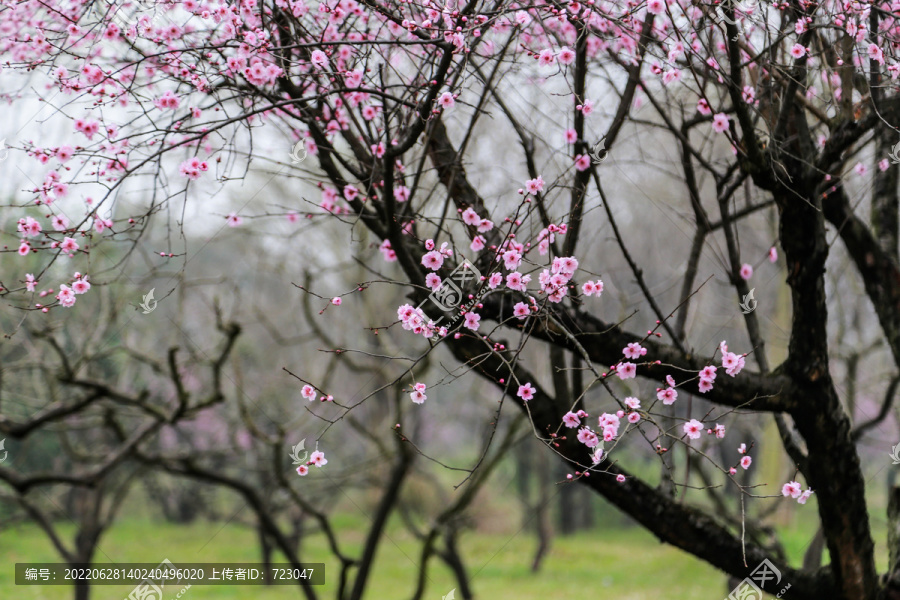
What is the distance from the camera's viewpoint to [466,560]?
11.9 m

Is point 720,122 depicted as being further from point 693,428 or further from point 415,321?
point 415,321

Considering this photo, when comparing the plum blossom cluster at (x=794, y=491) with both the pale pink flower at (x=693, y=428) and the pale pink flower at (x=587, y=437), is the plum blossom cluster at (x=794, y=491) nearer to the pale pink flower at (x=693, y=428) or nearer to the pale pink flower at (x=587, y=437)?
the pale pink flower at (x=693, y=428)

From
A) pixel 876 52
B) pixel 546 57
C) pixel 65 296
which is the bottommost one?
pixel 65 296

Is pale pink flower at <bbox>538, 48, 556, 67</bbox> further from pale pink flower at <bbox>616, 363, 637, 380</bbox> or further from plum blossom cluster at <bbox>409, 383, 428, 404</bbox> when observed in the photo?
plum blossom cluster at <bbox>409, 383, 428, 404</bbox>

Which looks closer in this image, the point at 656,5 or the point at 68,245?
the point at 68,245

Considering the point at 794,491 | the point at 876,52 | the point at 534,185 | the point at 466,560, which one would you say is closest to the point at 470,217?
the point at 534,185

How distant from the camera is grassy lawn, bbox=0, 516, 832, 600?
30.7ft

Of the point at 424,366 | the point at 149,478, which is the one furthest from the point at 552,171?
the point at 149,478

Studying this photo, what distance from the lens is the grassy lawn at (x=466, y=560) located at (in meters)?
9.36

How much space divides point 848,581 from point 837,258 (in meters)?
5.39

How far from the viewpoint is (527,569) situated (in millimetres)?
11195

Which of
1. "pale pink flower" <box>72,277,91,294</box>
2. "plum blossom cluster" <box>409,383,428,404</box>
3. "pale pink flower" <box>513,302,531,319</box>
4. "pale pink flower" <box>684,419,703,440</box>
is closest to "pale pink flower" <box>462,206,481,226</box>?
"pale pink flower" <box>513,302,531,319</box>

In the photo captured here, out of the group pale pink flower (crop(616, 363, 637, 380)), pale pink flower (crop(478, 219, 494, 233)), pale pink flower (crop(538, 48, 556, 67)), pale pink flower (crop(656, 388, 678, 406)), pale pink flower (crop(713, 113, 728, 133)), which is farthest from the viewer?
pale pink flower (crop(713, 113, 728, 133))

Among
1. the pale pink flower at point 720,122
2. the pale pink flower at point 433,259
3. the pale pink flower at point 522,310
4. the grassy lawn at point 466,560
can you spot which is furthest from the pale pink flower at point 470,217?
the grassy lawn at point 466,560
